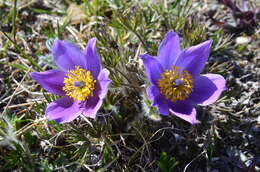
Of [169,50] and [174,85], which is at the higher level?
[169,50]

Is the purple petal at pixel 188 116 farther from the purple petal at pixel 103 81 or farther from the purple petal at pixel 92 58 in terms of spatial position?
the purple petal at pixel 92 58

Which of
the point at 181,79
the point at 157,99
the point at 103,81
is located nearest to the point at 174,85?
the point at 181,79

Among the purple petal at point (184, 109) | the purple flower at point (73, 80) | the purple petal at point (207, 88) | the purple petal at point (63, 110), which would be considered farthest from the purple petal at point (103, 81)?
the purple petal at point (207, 88)

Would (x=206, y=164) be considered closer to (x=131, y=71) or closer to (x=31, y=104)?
(x=131, y=71)

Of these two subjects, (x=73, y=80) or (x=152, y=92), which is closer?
(x=152, y=92)

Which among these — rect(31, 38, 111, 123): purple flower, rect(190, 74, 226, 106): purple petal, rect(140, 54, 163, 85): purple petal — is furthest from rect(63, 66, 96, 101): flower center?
rect(190, 74, 226, 106): purple petal

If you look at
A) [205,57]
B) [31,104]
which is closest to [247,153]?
[205,57]

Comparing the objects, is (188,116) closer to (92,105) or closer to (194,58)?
(194,58)
